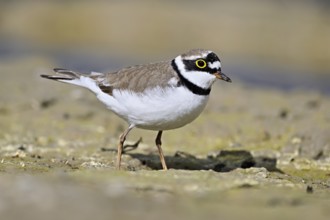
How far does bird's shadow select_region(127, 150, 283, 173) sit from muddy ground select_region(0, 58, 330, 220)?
0.01m

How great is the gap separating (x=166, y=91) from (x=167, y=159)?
1514mm

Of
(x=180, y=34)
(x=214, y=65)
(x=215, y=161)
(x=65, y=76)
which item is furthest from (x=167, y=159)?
(x=180, y=34)

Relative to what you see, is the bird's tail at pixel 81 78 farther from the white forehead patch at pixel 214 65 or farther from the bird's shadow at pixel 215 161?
the white forehead patch at pixel 214 65

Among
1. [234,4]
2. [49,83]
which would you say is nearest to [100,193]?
[49,83]

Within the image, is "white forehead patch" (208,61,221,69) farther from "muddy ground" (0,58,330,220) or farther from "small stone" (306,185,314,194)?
"small stone" (306,185,314,194)

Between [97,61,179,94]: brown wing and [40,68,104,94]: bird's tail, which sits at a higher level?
[97,61,179,94]: brown wing

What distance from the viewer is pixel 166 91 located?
6633 millimetres

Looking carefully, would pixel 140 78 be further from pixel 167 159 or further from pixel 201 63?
pixel 167 159

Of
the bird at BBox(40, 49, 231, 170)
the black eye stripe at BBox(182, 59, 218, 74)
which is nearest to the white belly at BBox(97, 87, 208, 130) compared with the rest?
the bird at BBox(40, 49, 231, 170)

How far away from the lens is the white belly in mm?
6598

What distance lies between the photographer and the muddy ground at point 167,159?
14.5 feet

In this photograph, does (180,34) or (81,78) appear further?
(180,34)

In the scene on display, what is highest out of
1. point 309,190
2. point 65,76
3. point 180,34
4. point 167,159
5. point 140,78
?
point 140,78

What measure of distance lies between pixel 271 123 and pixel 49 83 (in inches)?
159
